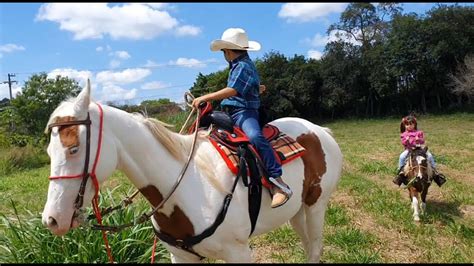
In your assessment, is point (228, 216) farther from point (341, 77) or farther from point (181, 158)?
point (341, 77)

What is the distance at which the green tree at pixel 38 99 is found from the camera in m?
32.9

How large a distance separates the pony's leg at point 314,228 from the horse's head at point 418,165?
3.59m

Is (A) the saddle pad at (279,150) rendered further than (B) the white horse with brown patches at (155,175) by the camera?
Yes

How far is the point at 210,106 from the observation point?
11.0ft

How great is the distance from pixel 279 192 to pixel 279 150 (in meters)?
0.45

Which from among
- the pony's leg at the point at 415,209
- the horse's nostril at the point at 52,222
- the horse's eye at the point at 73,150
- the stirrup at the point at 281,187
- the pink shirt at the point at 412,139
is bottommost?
the pony's leg at the point at 415,209

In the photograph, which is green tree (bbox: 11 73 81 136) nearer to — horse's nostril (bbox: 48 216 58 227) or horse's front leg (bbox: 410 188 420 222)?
horse's front leg (bbox: 410 188 420 222)

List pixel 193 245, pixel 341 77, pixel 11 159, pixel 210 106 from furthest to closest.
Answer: pixel 341 77
pixel 11 159
pixel 210 106
pixel 193 245

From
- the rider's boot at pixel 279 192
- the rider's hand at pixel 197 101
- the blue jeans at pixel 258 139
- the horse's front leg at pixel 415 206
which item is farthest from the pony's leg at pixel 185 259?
the horse's front leg at pixel 415 206

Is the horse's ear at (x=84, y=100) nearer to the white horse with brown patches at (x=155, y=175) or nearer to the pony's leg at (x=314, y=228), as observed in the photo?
the white horse with brown patches at (x=155, y=175)

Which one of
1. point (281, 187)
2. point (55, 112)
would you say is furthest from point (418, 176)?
point (55, 112)

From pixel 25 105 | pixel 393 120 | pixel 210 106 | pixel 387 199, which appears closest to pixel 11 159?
pixel 387 199

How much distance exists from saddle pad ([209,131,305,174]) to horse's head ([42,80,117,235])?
2.88 ft

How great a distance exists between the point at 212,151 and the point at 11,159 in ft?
50.3
